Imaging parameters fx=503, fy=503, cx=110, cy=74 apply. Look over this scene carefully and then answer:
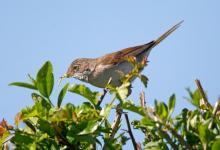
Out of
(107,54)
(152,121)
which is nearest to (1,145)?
(152,121)

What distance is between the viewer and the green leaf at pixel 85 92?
2.61m

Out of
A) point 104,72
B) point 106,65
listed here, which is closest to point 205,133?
point 104,72

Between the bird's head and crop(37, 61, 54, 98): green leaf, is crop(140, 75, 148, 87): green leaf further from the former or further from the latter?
the bird's head

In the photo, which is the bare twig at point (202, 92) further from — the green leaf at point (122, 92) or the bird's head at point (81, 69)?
→ the bird's head at point (81, 69)

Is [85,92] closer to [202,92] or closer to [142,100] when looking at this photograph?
[142,100]

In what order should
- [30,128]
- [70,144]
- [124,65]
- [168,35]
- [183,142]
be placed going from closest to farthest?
[183,142]
[70,144]
[30,128]
[124,65]
[168,35]

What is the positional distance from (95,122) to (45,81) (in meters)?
0.47

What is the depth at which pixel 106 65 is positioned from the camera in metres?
8.46

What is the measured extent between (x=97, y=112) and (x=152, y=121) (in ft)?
1.55

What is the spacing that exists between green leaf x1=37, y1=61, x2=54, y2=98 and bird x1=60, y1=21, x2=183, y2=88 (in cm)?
513

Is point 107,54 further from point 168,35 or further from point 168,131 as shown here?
point 168,131

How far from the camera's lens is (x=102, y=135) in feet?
8.24

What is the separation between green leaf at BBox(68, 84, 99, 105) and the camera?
261cm

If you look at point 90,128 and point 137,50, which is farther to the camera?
point 137,50
